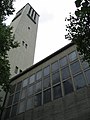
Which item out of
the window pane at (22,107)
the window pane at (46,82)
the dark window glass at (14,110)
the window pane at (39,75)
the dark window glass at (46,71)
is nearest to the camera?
the window pane at (46,82)

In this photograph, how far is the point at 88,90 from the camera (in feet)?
43.5

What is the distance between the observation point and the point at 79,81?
14695 millimetres

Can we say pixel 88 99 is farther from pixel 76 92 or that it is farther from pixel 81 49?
pixel 81 49

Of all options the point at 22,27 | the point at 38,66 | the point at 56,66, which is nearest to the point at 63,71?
the point at 56,66

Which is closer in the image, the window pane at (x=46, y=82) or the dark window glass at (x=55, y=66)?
the window pane at (x=46, y=82)

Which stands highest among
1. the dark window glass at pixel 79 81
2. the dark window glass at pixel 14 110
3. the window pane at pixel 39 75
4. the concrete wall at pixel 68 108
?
the window pane at pixel 39 75

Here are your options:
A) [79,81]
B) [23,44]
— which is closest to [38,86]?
[79,81]

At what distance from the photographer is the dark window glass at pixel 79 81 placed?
14.2 meters

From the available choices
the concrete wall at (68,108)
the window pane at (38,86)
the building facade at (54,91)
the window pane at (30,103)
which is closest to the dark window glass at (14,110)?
the building facade at (54,91)

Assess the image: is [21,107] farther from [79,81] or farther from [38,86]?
[79,81]

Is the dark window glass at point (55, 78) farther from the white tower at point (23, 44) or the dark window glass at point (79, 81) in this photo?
the white tower at point (23, 44)

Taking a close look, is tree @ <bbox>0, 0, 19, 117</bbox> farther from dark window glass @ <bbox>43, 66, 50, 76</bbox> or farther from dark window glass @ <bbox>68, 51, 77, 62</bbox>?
dark window glass @ <bbox>68, 51, 77, 62</bbox>

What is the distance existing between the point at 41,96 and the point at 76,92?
15.3 feet

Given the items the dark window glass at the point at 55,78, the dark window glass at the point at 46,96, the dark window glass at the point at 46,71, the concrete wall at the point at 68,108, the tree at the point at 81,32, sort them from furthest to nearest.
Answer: the dark window glass at the point at 46,71, the dark window glass at the point at 55,78, the dark window glass at the point at 46,96, the concrete wall at the point at 68,108, the tree at the point at 81,32
